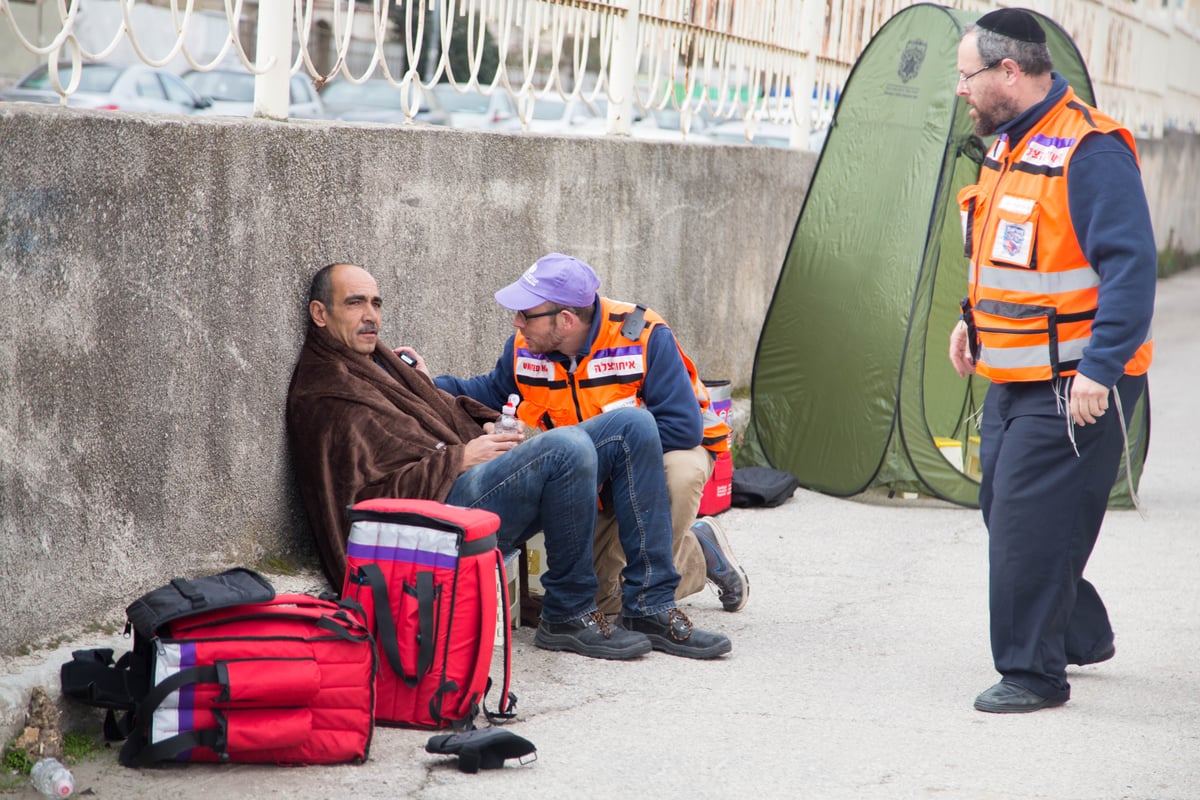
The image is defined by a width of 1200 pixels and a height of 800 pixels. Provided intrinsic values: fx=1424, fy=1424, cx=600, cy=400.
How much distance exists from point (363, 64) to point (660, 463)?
52.9ft

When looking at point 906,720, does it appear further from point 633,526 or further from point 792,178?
point 792,178

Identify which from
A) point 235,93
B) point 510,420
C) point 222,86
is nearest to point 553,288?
point 510,420

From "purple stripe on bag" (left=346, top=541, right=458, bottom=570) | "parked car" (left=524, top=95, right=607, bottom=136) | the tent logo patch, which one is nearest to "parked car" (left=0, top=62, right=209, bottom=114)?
"parked car" (left=524, top=95, right=607, bottom=136)

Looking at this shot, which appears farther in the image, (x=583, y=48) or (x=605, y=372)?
(x=583, y=48)

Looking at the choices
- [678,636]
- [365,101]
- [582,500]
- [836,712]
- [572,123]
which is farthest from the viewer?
[365,101]

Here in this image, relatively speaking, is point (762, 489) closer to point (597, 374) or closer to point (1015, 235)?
point (597, 374)

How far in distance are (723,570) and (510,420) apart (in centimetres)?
88

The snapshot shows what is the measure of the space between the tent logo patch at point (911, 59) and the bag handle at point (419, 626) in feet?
13.8

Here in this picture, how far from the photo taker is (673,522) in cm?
433

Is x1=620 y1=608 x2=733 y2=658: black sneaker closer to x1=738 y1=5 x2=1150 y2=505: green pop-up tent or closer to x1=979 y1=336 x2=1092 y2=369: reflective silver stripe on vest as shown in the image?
x1=979 y1=336 x2=1092 y2=369: reflective silver stripe on vest

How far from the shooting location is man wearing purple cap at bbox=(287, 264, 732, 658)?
3.93m

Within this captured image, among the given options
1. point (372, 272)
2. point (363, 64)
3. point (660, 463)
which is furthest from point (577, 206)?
point (363, 64)

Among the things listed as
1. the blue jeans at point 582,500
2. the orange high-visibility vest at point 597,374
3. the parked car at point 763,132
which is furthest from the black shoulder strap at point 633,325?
the parked car at point 763,132

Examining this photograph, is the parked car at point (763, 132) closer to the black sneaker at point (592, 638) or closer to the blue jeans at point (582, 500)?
the blue jeans at point (582, 500)
